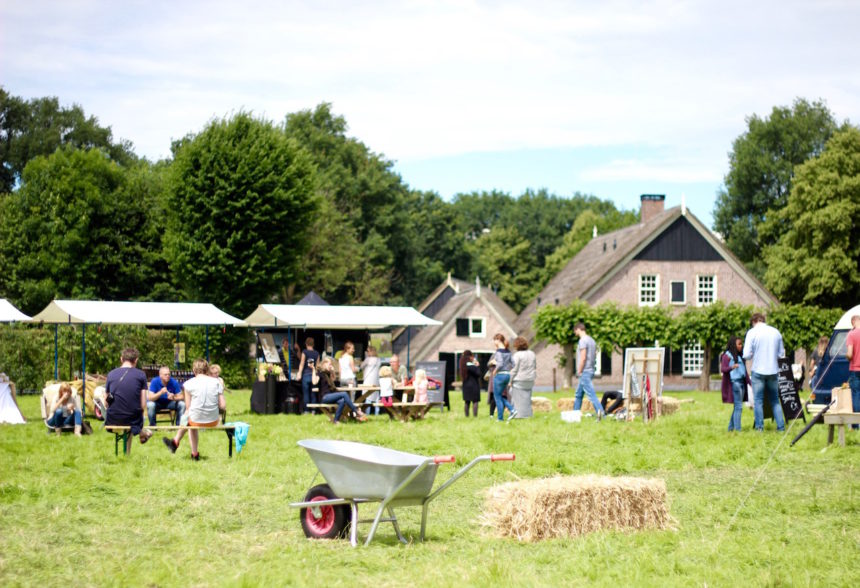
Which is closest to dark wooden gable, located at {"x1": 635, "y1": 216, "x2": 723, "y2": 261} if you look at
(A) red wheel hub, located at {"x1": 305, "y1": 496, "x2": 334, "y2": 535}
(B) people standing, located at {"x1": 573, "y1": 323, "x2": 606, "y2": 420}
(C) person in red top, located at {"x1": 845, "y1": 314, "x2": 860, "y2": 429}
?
(B) people standing, located at {"x1": 573, "y1": 323, "x2": 606, "y2": 420}

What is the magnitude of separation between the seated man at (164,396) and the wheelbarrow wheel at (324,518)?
31.3 ft

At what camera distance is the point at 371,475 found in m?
7.60

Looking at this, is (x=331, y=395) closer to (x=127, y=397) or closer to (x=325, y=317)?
(x=325, y=317)

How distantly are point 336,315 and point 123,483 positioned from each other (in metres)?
15.6

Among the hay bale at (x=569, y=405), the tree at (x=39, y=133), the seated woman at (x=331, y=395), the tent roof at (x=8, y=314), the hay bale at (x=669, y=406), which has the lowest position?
the hay bale at (x=569, y=405)

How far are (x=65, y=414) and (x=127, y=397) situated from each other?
406 centimetres

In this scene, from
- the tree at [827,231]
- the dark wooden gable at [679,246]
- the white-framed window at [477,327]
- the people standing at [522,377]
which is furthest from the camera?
the white-framed window at [477,327]

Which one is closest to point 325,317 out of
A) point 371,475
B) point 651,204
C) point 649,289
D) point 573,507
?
point 573,507

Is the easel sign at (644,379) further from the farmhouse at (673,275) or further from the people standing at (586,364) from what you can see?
the farmhouse at (673,275)

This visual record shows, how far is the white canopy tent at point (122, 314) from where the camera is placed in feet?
75.2

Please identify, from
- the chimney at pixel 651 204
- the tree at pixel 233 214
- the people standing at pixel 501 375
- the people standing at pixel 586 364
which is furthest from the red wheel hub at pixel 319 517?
the chimney at pixel 651 204

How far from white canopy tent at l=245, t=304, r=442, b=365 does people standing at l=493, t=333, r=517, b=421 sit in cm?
523

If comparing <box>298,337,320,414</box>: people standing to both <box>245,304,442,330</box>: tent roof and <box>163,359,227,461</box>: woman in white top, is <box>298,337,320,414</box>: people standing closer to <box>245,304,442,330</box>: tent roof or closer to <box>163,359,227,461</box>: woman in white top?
<box>245,304,442,330</box>: tent roof

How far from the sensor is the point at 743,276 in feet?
161
